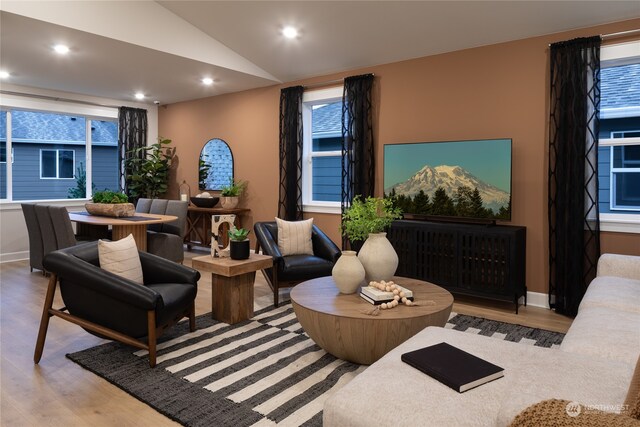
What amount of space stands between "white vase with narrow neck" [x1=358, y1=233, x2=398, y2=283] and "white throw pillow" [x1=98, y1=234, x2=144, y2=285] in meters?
1.59

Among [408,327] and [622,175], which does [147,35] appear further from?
[622,175]

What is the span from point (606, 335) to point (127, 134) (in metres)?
7.36

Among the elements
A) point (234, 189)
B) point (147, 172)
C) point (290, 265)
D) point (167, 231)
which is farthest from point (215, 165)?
point (290, 265)

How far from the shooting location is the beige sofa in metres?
1.27

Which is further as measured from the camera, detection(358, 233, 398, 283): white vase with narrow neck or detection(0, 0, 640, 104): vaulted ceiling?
detection(0, 0, 640, 104): vaulted ceiling

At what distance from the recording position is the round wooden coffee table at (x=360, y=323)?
242cm

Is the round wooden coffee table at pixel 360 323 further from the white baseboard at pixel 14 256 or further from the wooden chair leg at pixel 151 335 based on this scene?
the white baseboard at pixel 14 256

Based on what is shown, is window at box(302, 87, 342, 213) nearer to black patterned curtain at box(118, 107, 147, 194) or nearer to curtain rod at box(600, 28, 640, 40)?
curtain rod at box(600, 28, 640, 40)

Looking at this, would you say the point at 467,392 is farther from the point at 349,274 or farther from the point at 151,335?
the point at 151,335

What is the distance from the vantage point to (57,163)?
7043mm

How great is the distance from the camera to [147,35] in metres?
4.52

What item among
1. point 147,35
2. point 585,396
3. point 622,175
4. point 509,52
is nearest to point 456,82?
point 509,52

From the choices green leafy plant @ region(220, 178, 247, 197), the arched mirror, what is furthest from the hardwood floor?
the arched mirror

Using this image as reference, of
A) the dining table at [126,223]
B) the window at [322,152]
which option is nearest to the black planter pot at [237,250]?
the dining table at [126,223]
